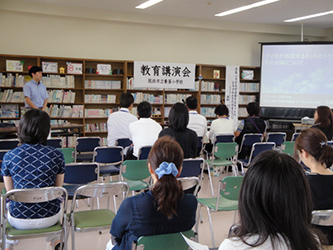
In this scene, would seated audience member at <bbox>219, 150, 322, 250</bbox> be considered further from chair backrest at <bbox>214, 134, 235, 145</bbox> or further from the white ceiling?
the white ceiling

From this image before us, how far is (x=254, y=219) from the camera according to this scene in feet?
3.71

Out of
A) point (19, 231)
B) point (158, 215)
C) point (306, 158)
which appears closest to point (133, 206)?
point (158, 215)

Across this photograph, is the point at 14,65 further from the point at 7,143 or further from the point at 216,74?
the point at 216,74

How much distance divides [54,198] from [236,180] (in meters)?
1.53

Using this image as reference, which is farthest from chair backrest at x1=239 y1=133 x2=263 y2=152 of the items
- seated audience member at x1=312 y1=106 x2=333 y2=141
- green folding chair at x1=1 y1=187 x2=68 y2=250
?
green folding chair at x1=1 y1=187 x2=68 y2=250

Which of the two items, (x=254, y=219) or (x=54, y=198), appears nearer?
(x=254, y=219)

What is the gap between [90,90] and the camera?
353 inches

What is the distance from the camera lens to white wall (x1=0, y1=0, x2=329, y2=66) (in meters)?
8.07

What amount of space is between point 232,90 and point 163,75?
2252 mm

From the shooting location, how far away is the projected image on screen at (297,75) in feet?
32.0

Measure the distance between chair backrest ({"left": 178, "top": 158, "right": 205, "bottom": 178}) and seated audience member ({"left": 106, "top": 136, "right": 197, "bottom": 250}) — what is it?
1.54 meters

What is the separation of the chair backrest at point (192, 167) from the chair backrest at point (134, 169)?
1.37 feet

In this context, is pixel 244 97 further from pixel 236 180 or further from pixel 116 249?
pixel 116 249

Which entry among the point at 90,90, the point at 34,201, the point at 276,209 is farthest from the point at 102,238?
the point at 90,90
